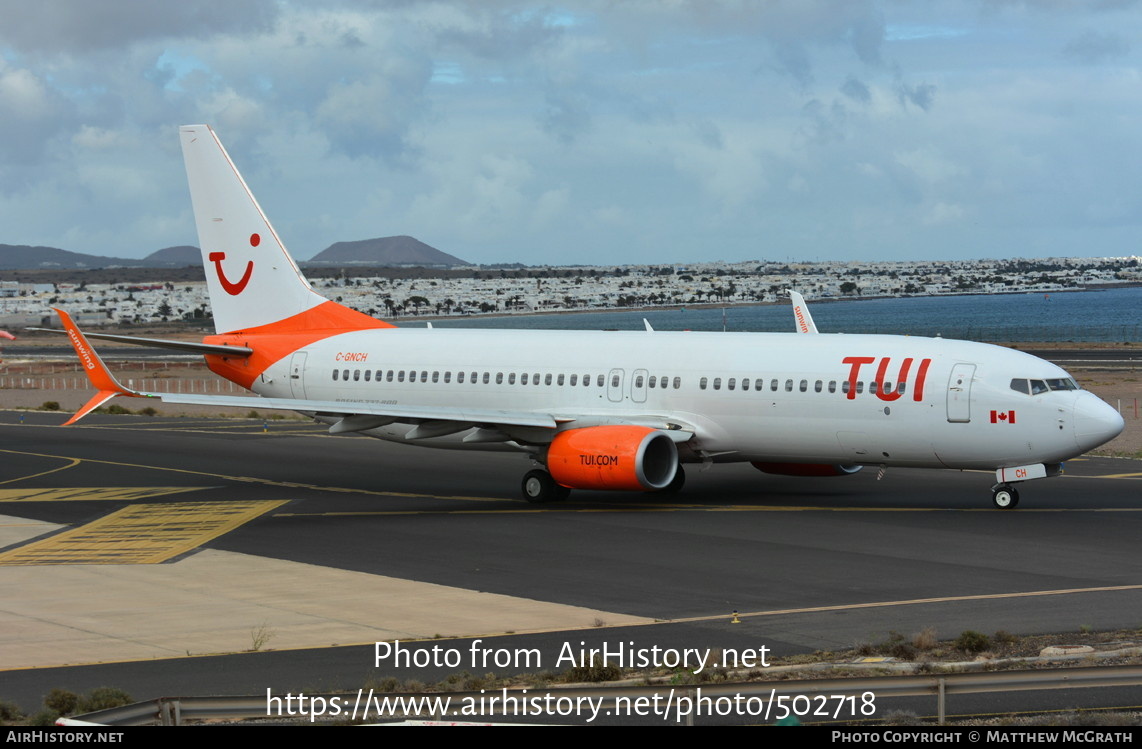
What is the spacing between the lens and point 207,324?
196 meters

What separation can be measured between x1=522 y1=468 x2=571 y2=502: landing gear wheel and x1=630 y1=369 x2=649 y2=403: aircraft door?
301cm

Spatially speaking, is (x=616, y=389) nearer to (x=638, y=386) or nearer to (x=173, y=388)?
(x=638, y=386)

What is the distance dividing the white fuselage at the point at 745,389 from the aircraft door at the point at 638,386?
3 cm

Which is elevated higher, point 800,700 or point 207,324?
point 207,324

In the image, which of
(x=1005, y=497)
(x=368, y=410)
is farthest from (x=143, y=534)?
(x=1005, y=497)

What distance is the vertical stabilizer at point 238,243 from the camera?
4181 centimetres

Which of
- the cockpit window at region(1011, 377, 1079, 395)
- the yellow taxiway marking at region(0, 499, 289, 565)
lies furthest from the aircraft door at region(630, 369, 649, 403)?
the yellow taxiway marking at region(0, 499, 289, 565)

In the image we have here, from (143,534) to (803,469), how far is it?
16984 mm

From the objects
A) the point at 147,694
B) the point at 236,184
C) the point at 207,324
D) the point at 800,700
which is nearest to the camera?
the point at 800,700

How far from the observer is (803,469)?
36562 millimetres

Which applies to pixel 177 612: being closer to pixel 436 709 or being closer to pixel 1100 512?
pixel 436 709

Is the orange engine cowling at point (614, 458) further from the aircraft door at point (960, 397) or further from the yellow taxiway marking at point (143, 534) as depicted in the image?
the yellow taxiway marking at point (143, 534)

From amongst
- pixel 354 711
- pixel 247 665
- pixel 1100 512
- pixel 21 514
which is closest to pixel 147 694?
pixel 247 665

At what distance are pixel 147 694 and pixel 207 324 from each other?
18556 centimetres
